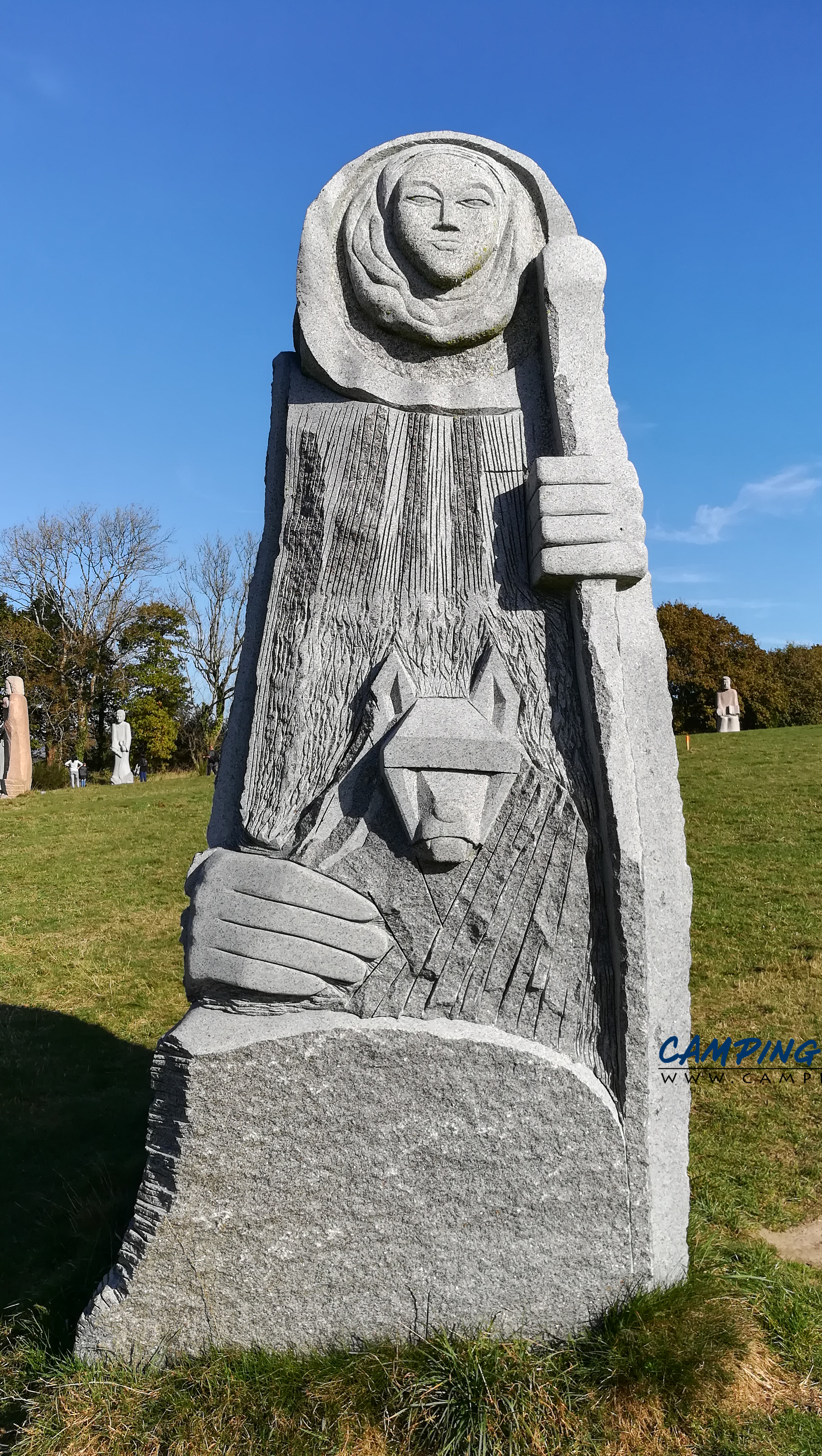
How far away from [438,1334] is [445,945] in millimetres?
911

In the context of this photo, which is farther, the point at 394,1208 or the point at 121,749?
the point at 121,749

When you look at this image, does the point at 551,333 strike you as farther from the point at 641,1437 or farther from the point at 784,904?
the point at 784,904

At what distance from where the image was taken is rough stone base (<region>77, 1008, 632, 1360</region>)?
219 cm

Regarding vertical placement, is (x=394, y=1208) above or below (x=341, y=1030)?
below

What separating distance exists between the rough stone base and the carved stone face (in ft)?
6.57

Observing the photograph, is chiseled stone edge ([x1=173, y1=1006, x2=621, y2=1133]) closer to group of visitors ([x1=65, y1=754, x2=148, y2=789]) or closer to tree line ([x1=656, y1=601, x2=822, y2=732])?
group of visitors ([x1=65, y1=754, x2=148, y2=789])

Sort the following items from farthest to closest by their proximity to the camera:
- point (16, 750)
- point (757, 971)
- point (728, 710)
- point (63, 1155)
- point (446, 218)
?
point (728, 710), point (16, 750), point (757, 971), point (63, 1155), point (446, 218)

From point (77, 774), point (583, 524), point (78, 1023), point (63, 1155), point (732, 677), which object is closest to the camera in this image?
point (583, 524)

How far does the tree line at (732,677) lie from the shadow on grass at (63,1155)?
2323 cm

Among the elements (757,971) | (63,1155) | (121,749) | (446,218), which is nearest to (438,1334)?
(63,1155)

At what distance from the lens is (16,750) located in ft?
51.8

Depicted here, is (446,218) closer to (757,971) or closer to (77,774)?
(757,971)

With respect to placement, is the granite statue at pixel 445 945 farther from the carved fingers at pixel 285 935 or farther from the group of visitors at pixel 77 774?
the group of visitors at pixel 77 774

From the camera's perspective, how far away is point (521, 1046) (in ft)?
7.27
